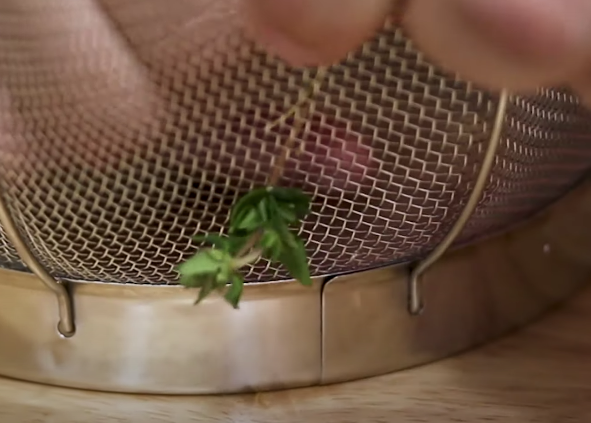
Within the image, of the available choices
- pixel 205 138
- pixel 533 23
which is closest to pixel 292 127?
pixel 205 138

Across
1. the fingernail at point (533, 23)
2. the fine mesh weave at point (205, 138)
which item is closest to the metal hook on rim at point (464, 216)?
the fine mesh weave at point (205, 138)

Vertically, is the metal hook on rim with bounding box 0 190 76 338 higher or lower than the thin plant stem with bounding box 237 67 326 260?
lower

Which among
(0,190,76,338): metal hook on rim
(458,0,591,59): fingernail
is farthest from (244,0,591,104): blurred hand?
(0,190,76,338): metal hook on rim

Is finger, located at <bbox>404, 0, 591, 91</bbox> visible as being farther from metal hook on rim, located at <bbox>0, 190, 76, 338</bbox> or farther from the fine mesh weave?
metal hook on rim, located at <bbox>0, 190, 76, 338</bbox>

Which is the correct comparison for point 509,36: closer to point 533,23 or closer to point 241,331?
point 533,23

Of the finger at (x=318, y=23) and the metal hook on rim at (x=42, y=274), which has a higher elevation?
the finger at (x=318, y=23)

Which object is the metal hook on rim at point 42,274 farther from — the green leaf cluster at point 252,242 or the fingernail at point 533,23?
the fingernail at point 533,23

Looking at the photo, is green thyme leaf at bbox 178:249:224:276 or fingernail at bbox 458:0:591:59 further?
green thyme leaf at bbox 178:249:224:276
